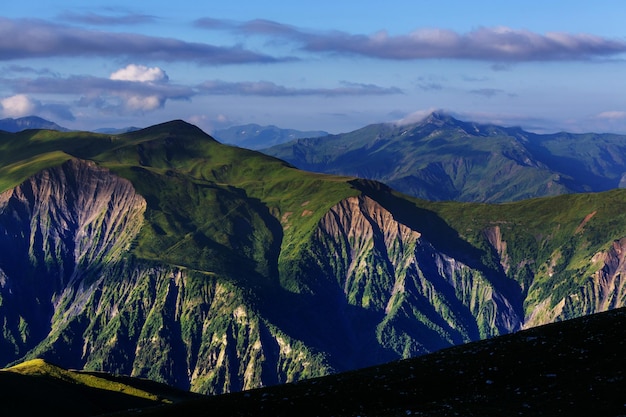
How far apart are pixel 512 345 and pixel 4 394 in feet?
444

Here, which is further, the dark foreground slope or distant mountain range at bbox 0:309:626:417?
distant mountain range at bbox 0:309:626:417

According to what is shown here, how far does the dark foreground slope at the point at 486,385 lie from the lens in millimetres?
73750

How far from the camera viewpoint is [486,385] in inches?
3280

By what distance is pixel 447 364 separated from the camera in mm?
93688

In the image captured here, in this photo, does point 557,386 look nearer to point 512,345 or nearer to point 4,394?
point 512,345

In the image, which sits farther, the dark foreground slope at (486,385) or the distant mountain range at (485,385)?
Answer: the distant mountain range at (485,385)

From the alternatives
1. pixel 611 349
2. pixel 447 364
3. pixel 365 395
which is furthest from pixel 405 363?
pixel 611 349

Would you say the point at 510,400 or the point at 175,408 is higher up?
the point at 510,400

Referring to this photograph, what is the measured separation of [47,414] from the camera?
19075 cm

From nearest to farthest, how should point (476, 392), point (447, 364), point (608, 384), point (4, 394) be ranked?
point (608, 384)
point (476, 392)
point (447, 364)
point (4, 394)

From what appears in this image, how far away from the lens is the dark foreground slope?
242ft

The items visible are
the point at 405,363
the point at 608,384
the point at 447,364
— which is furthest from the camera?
the point at 405,363

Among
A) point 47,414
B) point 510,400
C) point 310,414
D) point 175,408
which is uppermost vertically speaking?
point 510,400

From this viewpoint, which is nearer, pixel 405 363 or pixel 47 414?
pixel 405 363
